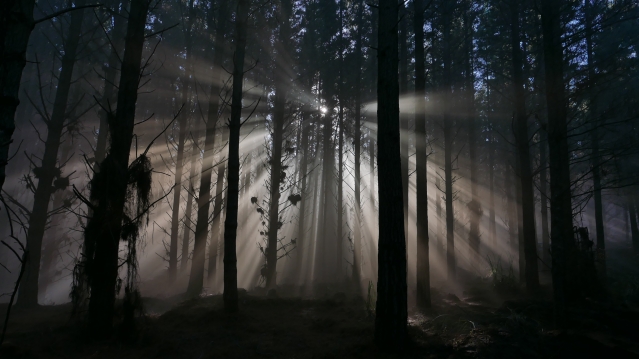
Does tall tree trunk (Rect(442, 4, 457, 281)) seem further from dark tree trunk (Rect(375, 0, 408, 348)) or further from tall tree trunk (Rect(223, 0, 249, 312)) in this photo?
dark tree trunk (Rect(375, 0, 408, 348))

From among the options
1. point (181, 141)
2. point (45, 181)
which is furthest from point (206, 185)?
point (181, 141)

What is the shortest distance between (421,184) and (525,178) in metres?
4.41

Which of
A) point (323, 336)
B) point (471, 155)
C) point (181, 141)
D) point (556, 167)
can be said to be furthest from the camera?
point (471, 155)

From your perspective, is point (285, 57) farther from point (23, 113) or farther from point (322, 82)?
point (23, 113)

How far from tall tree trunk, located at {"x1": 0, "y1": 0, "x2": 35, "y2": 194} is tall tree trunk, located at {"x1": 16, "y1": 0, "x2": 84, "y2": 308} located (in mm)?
8591

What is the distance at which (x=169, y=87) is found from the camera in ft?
57.9

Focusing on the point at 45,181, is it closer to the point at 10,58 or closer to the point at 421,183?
the point at 10,58

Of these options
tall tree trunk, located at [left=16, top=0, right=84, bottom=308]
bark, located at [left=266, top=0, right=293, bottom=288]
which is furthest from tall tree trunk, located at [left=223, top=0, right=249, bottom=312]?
tall tree trunk, located at [left=16, top=0, right=84, bottom=308]

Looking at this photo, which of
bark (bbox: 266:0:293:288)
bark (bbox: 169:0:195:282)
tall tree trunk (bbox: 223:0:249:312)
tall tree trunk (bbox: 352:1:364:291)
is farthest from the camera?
tall tree trunk (bbox: 352:1:364:291)

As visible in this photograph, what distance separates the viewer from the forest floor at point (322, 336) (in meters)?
4.85

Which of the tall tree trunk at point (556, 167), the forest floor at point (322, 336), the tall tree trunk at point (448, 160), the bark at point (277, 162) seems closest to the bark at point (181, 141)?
the bark at point (277, 162)

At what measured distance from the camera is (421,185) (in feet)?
32.1

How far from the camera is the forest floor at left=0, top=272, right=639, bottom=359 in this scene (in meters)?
4.85

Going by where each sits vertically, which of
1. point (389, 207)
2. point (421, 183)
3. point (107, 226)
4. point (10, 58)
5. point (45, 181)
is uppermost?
point (45, 181)
